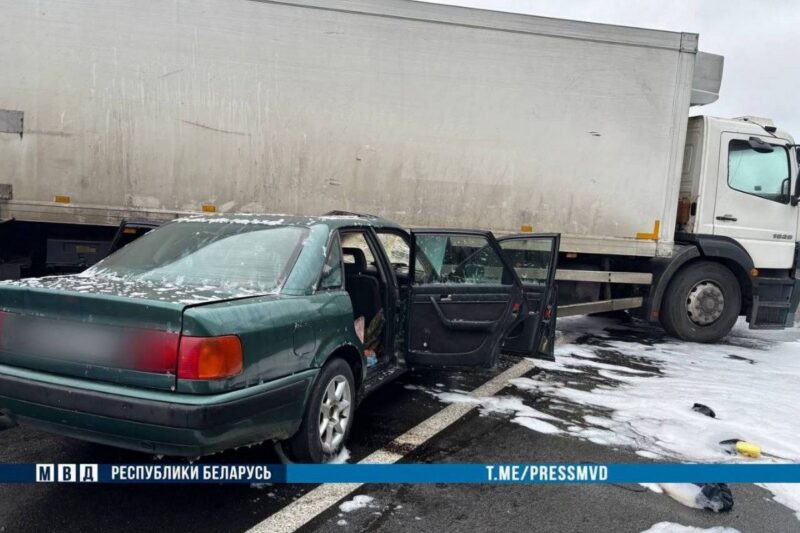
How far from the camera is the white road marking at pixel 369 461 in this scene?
9.11ft

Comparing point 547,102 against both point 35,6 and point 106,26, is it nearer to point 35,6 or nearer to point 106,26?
point 106,26

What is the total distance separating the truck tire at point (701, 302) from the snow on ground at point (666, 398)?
0.71ft

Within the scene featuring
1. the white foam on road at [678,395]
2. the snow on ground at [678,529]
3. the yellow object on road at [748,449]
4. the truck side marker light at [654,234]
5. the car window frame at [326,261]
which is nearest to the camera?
the snow on ground at [678,529]

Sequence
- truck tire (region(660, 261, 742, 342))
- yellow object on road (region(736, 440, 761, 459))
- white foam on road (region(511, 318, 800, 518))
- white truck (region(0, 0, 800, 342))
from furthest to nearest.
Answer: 1. truck tire (region(660, 261, 742, 342))
2. white truck (region(0, 0, 800, 342))
3. white foam on road (region(511, 318, 800, 518))
4. yellow object on road (region(736, 440, 761, 459))

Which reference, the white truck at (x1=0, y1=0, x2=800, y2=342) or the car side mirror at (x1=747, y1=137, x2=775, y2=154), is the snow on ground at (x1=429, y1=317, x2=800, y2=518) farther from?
the car side mirror at (x1=747, y1=137, x2=775, y2=154)

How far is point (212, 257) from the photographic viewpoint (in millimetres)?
3467

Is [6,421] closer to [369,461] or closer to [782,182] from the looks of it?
[369,461]

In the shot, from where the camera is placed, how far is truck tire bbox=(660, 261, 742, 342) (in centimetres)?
785

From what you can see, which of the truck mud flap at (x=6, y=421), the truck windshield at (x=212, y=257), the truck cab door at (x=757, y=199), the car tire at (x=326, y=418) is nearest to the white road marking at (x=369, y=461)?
the car tire at (x=326, y=418)

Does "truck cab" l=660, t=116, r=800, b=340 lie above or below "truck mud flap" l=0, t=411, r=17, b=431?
above

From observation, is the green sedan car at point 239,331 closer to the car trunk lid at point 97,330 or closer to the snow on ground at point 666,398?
the car trunk lid at point 97,330

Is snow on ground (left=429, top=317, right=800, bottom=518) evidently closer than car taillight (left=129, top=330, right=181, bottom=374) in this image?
No

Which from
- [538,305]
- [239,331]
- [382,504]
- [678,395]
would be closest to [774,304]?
[678,395]

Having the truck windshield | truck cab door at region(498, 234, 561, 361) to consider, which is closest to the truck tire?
truck cab door at region(498, 234, 561, 361)
